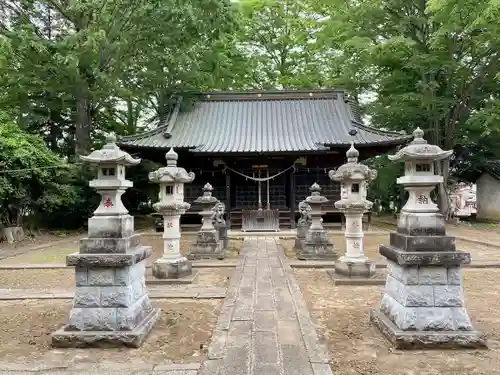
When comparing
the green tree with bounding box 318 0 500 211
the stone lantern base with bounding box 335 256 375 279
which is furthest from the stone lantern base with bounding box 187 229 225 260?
the green tree with bounding box 318 0 500 211

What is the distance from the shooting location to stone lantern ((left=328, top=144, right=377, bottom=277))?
801 cm

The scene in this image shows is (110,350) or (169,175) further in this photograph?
(169,175)

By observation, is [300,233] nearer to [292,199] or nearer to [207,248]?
[207,248]

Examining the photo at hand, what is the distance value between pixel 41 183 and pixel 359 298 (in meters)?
12.6

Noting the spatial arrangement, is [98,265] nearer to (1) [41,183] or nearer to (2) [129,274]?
(2) [129,274]

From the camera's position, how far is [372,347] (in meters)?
4.43

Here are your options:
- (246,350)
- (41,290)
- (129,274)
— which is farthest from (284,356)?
(41,290)

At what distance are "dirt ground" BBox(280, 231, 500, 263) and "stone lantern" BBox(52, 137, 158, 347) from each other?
6636mm

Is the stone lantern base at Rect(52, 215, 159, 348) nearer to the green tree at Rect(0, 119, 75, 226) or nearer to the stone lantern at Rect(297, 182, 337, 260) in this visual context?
the stone lantern at Rect(297, 182, 337, 260)

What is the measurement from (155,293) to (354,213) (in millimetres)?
4335

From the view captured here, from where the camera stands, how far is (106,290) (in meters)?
4.74

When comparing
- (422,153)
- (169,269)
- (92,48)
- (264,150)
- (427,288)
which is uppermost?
(92,48)

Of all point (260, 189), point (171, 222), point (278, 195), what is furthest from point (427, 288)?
point (278, 195)

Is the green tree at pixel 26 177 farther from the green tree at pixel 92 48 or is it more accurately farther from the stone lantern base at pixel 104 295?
the stone lantern base at pixel 104 295
